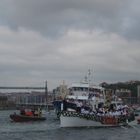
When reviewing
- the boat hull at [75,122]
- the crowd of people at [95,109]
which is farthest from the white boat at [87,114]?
the crowd of people at [95,109]

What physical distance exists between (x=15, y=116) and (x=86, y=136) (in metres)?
48.0

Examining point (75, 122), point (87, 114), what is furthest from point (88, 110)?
point (75, 122)

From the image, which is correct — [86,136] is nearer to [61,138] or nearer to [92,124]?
[61,138]

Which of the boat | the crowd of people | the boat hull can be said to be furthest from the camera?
the crowd of people

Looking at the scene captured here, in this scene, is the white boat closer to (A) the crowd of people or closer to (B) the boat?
(B) the boat

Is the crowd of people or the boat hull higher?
the crowd of people

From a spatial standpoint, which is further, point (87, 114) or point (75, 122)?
point (87, 114)

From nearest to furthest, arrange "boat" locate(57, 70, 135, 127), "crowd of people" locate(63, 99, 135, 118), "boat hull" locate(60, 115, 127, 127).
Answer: "boat hull" locate(60, 115, 127, 127)
"boat" locate(57, 70, 135, 127)
"crowd of people" locate(63, 99, 135, 118)

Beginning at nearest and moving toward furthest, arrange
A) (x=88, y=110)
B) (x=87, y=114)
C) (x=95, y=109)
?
(x=87, y=114), (x=88, y=110), (x=95, y=109)

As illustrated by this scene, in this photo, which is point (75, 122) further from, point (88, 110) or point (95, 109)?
point (95, 109)

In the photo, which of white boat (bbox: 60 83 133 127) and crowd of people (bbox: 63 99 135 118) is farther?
crowd of people (bbox: 63 99 135 118)

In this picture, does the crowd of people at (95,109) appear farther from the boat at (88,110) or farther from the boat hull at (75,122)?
the boat hull at (75,122)

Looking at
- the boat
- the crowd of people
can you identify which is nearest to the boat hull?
the boat

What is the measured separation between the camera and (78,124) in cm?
9444
